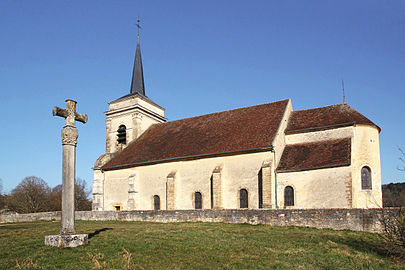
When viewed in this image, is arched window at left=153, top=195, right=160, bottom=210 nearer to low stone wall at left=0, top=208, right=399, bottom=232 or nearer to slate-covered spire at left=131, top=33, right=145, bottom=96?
low stone wall at left=0, top=208, right=399, bottom=232

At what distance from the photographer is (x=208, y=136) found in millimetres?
25516

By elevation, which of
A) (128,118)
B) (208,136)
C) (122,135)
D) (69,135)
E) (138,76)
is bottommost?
(69,135)

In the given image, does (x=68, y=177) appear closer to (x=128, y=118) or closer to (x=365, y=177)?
(x=365, y=177)

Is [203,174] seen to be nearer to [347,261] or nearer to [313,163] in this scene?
[313,163]

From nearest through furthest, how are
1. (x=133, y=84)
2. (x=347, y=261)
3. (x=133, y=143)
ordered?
(x=347, y=261)
(x=133, y=143)
(x=133, y=84)

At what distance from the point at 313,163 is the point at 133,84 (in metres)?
21.4

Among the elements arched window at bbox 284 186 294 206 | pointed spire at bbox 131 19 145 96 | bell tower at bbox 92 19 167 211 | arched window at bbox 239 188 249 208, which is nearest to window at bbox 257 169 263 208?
arched window at bbox 239 188 249 208

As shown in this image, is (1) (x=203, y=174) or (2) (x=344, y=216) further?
(1) (x=203, y=174)

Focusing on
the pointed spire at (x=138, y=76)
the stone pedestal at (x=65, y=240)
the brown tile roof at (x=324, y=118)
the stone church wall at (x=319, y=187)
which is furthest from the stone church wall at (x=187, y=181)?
the stone pedestal at (x=65, y=240)

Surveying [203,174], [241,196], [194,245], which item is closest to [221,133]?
[203,174]

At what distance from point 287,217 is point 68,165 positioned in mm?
9591

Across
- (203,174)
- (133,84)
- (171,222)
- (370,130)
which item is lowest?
(171,222)

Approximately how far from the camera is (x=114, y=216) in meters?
20.2

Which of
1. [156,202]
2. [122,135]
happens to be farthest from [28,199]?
[156,202]
